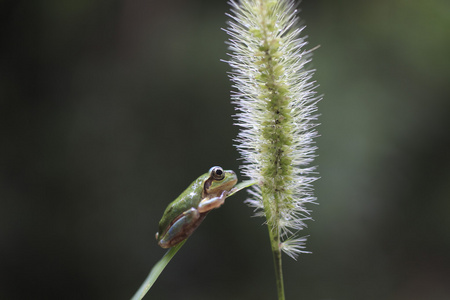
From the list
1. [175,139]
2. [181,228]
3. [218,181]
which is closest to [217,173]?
[218,181]

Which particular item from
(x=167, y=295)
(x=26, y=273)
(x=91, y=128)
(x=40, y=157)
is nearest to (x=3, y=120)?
(x=40, y=157)

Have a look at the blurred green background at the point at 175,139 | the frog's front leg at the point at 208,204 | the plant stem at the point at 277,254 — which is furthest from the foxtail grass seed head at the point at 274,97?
the blurred green background at the point at 175,139

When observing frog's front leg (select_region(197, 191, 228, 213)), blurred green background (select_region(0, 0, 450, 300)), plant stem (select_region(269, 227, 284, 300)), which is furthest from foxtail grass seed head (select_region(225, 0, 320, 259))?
blurred green background (select_region(0, 0, 450, 300))

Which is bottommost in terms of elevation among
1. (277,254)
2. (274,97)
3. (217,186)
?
(277,254)

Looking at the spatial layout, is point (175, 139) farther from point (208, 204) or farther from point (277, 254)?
point (277, 254)

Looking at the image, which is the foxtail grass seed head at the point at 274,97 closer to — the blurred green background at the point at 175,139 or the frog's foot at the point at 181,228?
the frog's foot at the point at 181,228

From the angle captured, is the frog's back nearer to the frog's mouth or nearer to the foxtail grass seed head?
the frog's mouth

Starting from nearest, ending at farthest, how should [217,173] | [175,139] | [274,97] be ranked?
1. [274,97]
2. [217,173]
3. [175,139]
